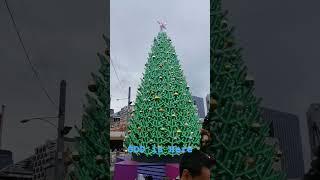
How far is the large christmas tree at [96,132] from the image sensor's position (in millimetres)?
8781

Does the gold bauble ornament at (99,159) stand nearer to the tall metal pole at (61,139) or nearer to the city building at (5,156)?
the tall metal pole at (61,139)

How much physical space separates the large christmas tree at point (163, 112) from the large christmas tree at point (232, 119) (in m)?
0.46

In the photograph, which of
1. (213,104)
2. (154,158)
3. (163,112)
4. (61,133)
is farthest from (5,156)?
(213,104)

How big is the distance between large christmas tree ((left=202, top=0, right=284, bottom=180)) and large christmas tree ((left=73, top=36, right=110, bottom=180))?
6.17 feet

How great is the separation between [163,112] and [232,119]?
1.38 meters

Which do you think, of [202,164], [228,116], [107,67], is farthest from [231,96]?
[202,164]

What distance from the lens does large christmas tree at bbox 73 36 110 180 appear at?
28.8 ft

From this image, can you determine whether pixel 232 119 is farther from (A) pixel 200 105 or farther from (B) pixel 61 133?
(B) pixel 61 133

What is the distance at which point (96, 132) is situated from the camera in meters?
9.08

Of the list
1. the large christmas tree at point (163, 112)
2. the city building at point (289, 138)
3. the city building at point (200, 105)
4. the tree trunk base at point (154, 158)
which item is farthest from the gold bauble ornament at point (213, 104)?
the city building at point (289, 138)

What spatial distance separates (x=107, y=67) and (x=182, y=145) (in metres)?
2.09

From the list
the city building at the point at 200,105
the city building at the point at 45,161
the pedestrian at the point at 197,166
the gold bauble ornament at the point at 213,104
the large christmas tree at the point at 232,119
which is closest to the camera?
the pedestrian at the point at 197,166

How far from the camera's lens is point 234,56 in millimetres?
9719

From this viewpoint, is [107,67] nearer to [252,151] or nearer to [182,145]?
[182,145]
